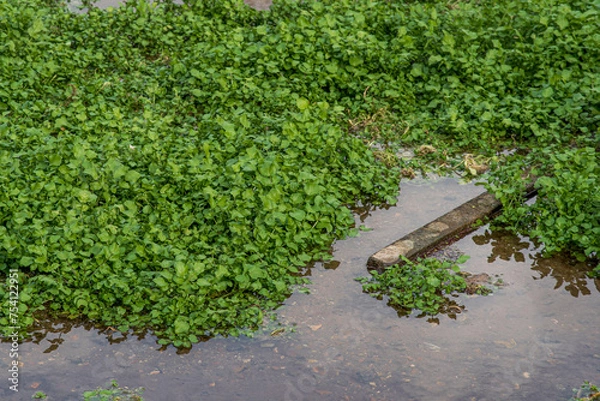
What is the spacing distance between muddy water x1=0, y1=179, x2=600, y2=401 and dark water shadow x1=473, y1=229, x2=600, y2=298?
0.7 inches

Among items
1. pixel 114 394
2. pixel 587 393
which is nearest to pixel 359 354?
pixel 587 393

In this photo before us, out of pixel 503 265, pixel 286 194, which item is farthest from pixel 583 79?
pixel 286 194

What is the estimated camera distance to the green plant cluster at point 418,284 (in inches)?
235

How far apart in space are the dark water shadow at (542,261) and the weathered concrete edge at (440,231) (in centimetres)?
17

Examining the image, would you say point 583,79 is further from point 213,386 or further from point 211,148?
point 213,386

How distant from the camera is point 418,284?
6031 mm

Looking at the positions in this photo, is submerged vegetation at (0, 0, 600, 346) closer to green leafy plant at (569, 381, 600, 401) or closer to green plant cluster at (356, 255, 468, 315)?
green plant cluster at (356, 255, 468, 315)

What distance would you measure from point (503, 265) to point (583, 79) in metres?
2.72

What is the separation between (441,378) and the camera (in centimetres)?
538

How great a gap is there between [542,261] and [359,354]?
6.19 ft

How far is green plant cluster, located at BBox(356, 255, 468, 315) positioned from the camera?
5973mm

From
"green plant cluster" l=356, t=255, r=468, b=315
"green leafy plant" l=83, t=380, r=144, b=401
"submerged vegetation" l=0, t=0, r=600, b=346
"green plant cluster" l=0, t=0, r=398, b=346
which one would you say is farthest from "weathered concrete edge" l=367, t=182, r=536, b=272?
"green leafy plant" l=83, t=380, r=144, b=401

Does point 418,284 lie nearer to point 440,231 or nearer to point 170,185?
point 440,231

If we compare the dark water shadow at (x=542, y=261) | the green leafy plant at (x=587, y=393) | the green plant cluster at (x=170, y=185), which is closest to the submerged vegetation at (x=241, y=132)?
the green plant cluster at (x=170, y=185)
